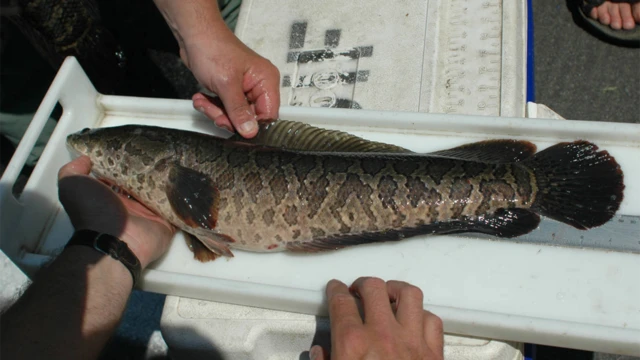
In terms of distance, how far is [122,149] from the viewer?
3.31 m

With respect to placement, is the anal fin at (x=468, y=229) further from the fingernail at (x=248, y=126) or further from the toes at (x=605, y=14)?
the toes at (x=605, y=14)

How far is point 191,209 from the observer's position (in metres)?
3.04

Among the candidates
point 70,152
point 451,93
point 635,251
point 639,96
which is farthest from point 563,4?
point 70,152

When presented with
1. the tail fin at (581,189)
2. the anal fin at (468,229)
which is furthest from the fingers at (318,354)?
the tail fin at (581,189)

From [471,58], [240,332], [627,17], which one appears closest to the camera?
[240,332]

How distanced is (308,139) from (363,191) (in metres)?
0.57

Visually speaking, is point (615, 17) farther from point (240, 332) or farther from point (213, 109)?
point (240, 332)

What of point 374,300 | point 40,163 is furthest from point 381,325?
point 40,163

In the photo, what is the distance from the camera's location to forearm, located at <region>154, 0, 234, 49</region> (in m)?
3.35

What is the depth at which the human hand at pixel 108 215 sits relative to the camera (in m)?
2.98

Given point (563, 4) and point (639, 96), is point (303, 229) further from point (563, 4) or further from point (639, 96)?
point (563, 4)

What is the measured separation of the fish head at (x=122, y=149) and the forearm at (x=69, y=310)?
67 cm

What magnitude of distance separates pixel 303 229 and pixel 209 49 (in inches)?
53.4

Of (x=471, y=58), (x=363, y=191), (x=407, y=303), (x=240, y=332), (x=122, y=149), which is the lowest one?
(x=240, y=332)
